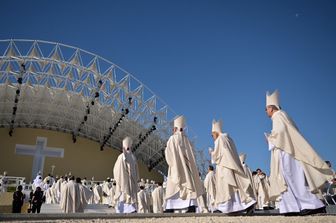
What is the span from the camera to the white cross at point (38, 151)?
34031 mm

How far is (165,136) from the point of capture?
107ft

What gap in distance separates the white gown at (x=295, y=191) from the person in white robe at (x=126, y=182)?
617cm

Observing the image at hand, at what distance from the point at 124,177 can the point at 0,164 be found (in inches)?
1086

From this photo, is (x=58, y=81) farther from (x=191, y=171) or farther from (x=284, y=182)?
(x=284, y=182)

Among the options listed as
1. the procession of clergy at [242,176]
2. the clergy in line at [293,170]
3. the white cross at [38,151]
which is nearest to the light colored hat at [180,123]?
the procession of clergy at [242,176]

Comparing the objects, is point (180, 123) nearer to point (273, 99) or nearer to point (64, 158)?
point (273, 99)

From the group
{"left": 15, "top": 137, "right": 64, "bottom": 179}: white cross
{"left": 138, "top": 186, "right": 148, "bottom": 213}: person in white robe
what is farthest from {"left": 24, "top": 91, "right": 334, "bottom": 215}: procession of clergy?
{"left": 15, "top": 137, "right": 64, "bottom": 179}: white cross

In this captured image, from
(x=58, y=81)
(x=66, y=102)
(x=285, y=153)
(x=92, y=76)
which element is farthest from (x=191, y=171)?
(x=66, y=102)

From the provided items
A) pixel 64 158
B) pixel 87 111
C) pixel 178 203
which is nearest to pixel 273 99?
pixel 178 203

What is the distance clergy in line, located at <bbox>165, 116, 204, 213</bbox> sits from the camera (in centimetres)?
750

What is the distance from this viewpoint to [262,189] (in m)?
13.6

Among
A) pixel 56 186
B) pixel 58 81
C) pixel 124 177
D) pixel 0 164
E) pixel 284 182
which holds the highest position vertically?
pixel 58 81

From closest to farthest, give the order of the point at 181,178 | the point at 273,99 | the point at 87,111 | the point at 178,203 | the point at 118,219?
the point at 118,219 < the point at 273,99 < the point at 178,203 < the point at 181,178 < the point at 87,111

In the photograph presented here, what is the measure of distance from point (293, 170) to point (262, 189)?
28.1ft
